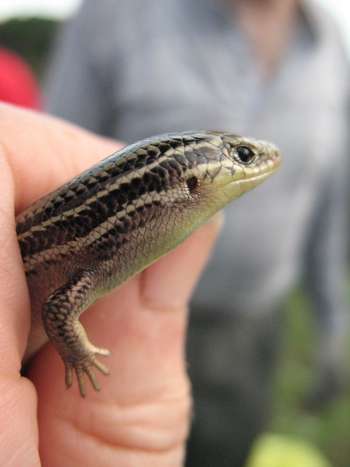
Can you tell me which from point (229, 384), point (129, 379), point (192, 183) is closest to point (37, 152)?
point (192, 183)

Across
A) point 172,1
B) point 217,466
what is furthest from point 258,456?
point 172,1

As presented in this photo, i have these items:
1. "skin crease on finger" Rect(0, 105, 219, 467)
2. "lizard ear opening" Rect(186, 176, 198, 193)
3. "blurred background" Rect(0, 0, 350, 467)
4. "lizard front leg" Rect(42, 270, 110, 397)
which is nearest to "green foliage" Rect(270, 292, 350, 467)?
"blurred background" Rect(0, 0, 350, 467)

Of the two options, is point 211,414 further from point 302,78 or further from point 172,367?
point 172,367

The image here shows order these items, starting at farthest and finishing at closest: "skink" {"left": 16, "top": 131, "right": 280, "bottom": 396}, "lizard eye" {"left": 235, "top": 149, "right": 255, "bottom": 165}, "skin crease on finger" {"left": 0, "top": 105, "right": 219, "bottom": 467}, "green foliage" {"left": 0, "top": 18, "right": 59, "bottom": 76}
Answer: "green foliage" {"left": 0, "top": 18, "right": 59, "bottom": 76}
"skin crease on finger" {"left": 0, "top": 105, "right": 219, "bottom": 467}
"lizard eye" {"left": 235, "top": 149, "right": 255, "bottom": 165}
"skink" {"left": 16, "top": 131, "right": 280, "bottom": 396}

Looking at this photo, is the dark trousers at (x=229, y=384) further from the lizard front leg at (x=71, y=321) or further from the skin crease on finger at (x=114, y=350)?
the lizard front leg at (x=71, y=321)

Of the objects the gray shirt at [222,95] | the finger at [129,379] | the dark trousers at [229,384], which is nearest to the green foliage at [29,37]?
the gray shirt at [222,95]

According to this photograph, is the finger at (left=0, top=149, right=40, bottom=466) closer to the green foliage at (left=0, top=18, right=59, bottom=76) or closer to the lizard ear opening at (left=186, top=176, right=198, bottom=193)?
the lizard ear opening at (left=186, top=176, right=198, bottom=193)

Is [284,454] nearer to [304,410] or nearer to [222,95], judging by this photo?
[304,410]
